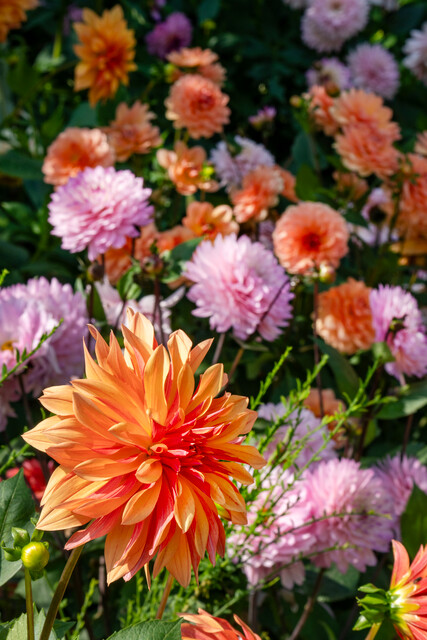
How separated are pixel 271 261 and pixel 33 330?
0.89 feet

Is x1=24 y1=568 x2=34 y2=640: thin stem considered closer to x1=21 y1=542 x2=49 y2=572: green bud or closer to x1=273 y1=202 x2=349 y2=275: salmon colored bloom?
x1=21 y1=542 x2=49 y2=572: green bud

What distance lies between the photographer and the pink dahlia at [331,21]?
1856 millimetres

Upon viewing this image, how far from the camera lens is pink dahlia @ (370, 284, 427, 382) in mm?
759

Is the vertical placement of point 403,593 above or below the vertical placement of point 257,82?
above

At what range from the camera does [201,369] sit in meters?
0.79

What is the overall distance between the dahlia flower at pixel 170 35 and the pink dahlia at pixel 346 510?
57.4 inches

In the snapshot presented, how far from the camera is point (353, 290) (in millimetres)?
926

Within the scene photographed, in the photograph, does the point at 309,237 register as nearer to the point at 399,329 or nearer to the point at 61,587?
the point at 399,329

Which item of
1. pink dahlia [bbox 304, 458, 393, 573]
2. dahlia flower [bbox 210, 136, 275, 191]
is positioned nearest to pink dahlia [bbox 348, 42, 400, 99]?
dahlia flower [bbox 210, 136, 275, 191]

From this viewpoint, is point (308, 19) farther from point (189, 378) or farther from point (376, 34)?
point (189, 378)

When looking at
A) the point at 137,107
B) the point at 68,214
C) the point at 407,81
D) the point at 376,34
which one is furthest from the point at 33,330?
the point at 376,34

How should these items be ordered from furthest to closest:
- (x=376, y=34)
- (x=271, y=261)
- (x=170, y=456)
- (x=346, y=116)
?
1. (x=376, y=34)
2. (x=346, y=116)
3. (x=271, y=261)
4. (x=170, y=456)

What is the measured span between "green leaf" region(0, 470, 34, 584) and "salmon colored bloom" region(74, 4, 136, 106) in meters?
0.94

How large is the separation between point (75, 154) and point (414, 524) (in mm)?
666
